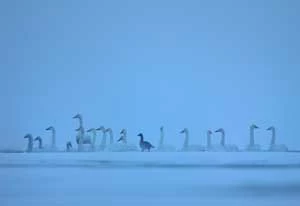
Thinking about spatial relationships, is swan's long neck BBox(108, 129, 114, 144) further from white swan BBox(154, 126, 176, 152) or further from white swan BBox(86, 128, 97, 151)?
white swan BBox(154, 126, 176, 152)

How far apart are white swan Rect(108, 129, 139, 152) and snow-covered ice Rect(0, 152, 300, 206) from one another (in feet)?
0.05

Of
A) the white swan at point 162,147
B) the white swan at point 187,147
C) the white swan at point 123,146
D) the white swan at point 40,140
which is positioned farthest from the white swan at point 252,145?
the white swan at point 40,140

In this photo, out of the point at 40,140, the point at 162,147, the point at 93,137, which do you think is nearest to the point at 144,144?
the point at 162,147

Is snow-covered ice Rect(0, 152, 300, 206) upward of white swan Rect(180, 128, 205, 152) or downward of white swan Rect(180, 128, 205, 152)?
downward

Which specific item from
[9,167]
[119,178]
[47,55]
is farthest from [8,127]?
[119,178]

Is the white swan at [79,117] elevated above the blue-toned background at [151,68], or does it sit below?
below

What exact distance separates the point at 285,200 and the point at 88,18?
0.98 meters

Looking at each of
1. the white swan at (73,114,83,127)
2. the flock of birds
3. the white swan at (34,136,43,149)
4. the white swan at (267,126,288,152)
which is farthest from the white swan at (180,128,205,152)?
the white swan at (34,136,43,149)

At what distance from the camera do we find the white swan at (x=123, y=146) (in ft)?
7.53

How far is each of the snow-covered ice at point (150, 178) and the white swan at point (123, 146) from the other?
16 millimetres

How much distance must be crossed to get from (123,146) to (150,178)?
16 centimetres

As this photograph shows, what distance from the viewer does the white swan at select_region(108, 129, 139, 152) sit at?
2295mm

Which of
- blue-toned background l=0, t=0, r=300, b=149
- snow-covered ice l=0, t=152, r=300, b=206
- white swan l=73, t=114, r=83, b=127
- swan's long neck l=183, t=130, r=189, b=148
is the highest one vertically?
blue-toned background l=0, t=0, r=300, b=149

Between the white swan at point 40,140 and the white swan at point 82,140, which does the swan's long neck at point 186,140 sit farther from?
the white swan at point 40,140
